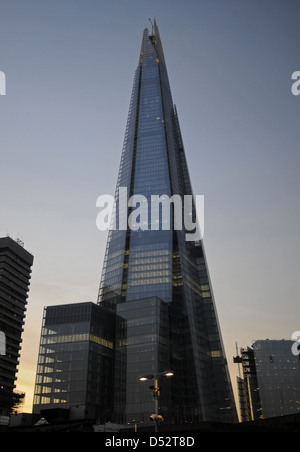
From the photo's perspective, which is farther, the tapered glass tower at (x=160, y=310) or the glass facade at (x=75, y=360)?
the tapered glass tower at (x=160, y=310)

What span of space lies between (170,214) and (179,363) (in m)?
65.1

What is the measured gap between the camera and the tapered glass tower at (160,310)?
134 metres

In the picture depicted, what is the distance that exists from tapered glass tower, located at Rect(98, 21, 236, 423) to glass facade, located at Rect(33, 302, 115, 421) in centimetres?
471

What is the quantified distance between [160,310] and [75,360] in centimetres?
3307

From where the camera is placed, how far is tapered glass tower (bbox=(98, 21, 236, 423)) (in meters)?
134

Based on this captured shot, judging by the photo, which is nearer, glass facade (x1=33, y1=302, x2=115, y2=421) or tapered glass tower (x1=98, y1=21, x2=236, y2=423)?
glass facade (x1=33, y1=302, x2=115, y2=421)

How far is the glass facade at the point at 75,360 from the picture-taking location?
413 feet

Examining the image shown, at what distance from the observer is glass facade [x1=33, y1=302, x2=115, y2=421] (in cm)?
12588

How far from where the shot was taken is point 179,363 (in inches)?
5901

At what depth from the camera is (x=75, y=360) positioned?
130125 mm

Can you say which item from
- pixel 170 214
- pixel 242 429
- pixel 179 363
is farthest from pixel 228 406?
pixel 242 429

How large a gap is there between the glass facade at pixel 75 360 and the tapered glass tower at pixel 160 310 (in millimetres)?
4707
